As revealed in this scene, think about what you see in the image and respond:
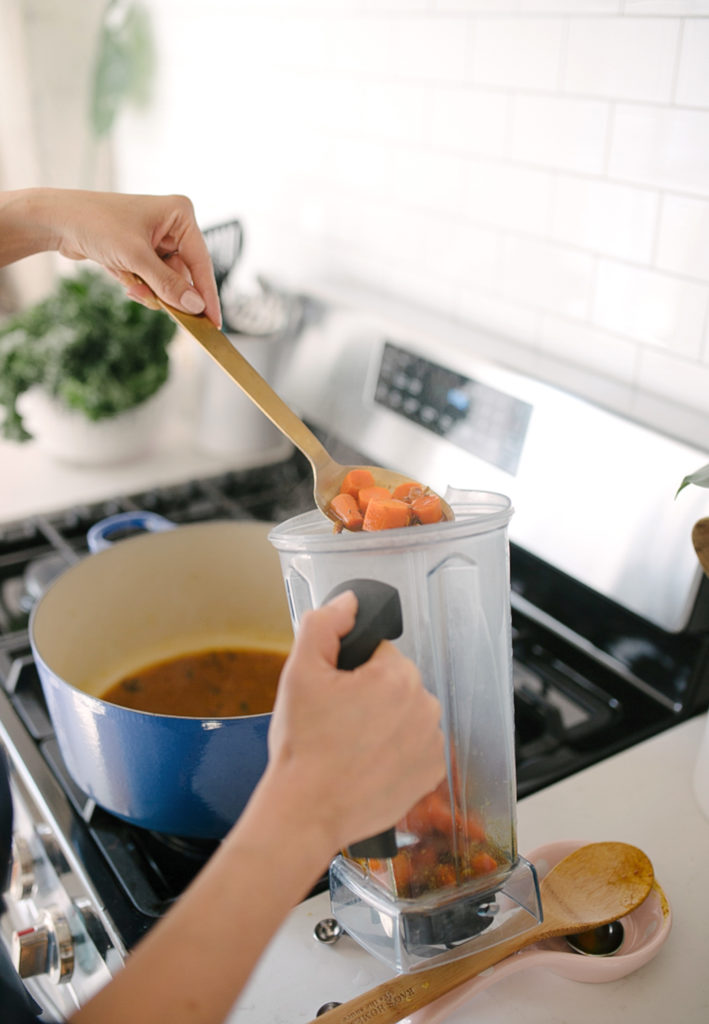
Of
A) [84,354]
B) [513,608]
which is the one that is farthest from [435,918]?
[84,354]

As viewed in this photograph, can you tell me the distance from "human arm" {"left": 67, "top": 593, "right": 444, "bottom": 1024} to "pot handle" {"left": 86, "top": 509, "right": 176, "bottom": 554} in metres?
0.47

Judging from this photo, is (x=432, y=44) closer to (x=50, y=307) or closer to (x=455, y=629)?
(x=50, y=307)

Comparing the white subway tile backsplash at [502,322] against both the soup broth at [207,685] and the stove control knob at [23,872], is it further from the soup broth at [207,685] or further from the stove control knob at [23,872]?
the stove control knob at [23,872]

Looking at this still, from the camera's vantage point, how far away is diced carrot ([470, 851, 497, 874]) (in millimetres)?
546

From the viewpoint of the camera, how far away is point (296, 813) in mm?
405

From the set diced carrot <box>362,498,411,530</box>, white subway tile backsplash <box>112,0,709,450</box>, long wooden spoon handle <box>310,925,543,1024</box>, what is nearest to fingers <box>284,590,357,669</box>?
diced carrot <box>362,498,411,530</box>

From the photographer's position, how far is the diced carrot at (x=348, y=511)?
1.94ft

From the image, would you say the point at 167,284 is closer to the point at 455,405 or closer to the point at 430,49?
the point at 455,405

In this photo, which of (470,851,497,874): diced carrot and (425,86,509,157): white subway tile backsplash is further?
(425,86,509,157): white subway tile backsplash

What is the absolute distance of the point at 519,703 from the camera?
0.82 metres

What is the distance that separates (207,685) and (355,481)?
27cm

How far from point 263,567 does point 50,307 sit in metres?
0.58

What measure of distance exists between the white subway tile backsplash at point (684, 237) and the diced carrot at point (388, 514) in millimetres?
409

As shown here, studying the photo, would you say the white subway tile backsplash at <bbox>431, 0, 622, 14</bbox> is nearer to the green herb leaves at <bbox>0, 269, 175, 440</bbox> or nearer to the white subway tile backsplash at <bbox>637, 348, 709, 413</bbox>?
the white subway tile backsplash at <bbox>637, 348, 709, 413</bbox>
